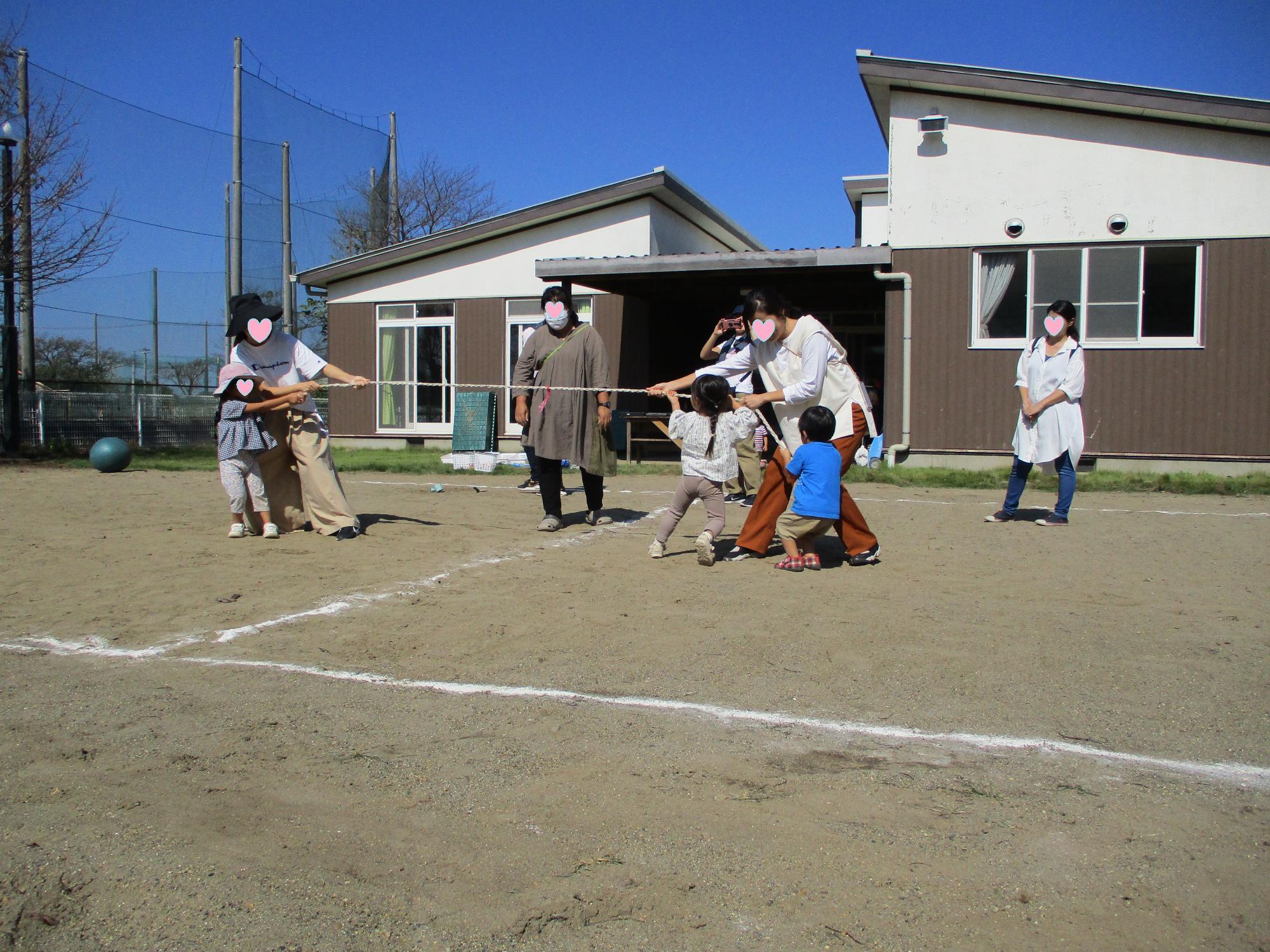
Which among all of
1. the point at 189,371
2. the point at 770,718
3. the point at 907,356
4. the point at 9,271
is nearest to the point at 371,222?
the point at 189,371

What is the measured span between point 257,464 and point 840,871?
6139mm

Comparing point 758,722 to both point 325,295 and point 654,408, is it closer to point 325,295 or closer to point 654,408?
point 654,408

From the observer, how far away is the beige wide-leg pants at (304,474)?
298 inches

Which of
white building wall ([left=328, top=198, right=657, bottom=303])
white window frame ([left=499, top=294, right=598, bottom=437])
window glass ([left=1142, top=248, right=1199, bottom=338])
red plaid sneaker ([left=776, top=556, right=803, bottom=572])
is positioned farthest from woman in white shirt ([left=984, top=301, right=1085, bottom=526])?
white window frame ([left=499, top=294, right=598, bottom=437])

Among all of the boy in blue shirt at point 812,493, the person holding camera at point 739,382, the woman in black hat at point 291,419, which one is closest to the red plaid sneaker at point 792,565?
the boy in blue shirt at point 812,493

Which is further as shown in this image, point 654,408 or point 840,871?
point 654,408

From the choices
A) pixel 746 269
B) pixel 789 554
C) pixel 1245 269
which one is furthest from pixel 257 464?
pixel 1245 269

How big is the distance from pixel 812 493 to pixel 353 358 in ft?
48.8

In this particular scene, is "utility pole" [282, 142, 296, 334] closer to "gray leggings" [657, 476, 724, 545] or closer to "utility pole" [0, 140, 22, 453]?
"utility pole" [0, 140, 22, 453]

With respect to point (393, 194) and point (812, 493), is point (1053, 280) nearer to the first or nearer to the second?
point (812, 493)

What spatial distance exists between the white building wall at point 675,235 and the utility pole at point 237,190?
8641 mm

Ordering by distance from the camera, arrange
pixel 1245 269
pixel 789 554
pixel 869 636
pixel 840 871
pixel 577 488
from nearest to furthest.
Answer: pixel 840 871, pixel 869 636, pixel 789 554, pixel 577 488, pixel 1245 269

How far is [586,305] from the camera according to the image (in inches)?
694

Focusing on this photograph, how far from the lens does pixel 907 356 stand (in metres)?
13.9
